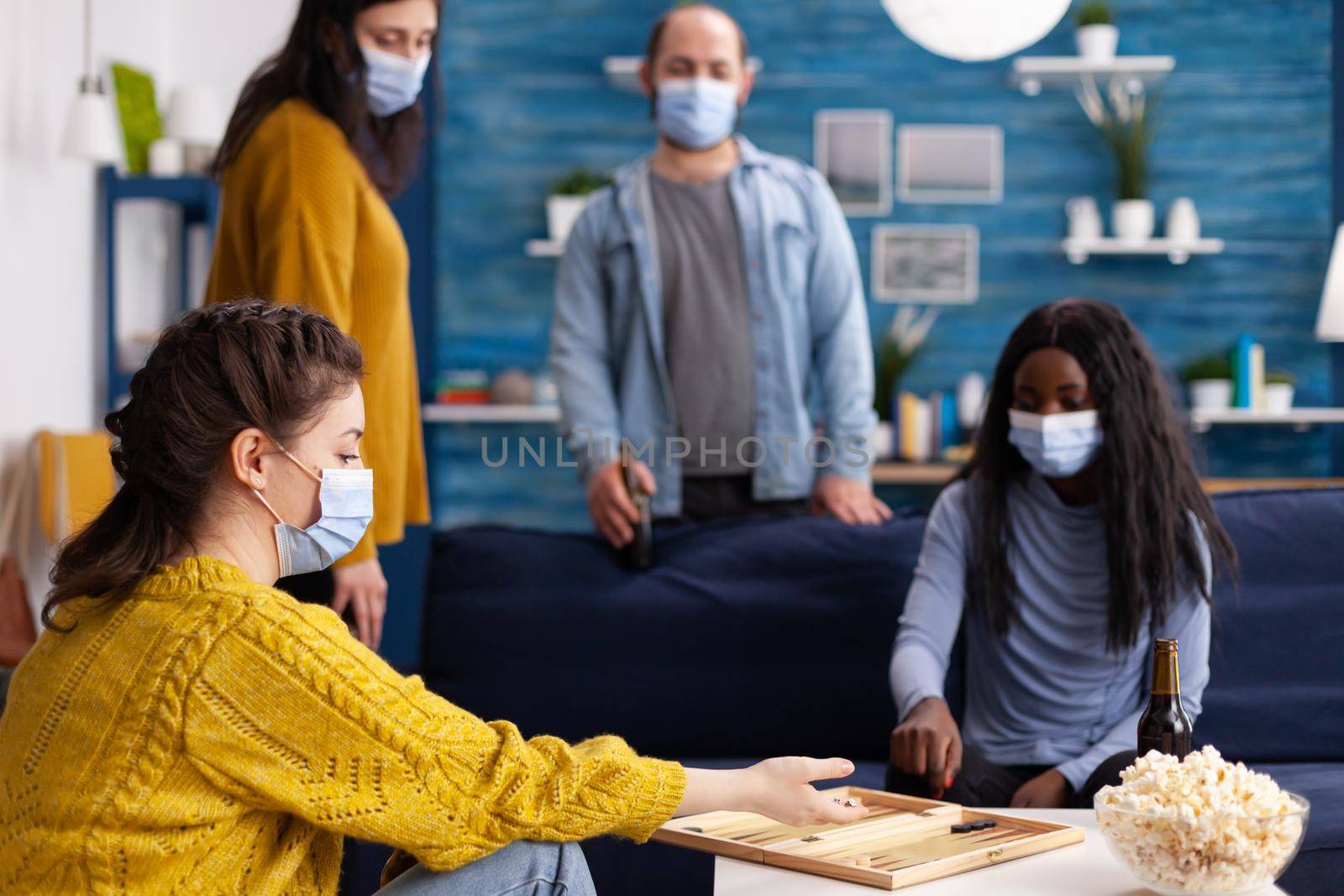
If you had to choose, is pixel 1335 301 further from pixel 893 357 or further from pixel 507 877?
pixel 507 877

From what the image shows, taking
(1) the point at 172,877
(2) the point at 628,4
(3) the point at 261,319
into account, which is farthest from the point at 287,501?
(2) the point at 628,4

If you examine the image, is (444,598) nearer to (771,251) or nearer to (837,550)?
(837,550)

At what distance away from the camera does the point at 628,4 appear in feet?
16.0

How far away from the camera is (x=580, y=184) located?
4781mm

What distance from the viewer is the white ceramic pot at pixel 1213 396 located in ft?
15.1

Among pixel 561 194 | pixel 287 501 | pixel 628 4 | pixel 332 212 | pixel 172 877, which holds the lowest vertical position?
pixel 172 877

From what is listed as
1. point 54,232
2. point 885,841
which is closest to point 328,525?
point 885,841

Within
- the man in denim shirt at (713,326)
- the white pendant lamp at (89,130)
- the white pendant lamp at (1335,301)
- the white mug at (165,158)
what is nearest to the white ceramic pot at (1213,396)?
the white pendant lamp at (1335,301)

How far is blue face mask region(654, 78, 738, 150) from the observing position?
2.64m

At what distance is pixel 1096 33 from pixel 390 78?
10.4 ft

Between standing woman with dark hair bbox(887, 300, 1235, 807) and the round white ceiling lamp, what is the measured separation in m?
0.88

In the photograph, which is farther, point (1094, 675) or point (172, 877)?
point (1094, 675)

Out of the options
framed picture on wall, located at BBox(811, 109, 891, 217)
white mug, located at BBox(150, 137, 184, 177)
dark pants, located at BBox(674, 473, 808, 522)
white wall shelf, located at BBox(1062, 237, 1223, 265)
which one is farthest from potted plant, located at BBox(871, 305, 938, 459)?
white mug, located at BBox(150, 137, 184, 177)

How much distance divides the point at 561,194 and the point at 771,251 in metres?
2.35
